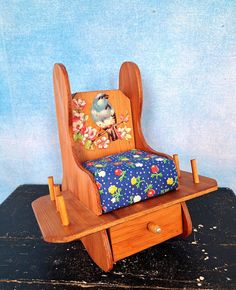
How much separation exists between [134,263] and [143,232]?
0.09 meters

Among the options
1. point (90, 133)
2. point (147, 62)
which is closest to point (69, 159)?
point (90, 133)

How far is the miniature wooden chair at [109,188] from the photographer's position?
1.97 feet

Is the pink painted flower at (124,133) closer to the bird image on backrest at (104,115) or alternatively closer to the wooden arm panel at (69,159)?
the bird image on backrest at (104,115)

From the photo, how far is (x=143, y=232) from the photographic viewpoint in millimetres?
666

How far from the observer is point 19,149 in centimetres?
121

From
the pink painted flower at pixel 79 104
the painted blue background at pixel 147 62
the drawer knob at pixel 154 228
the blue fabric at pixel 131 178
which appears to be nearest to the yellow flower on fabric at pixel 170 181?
the blue fabric at pixel 131 178

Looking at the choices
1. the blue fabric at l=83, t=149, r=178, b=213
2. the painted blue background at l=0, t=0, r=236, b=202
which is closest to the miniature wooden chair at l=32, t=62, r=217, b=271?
the blue fabric at l=83, t=149, r=178, b=213

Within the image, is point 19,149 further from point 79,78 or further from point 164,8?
point 164,8

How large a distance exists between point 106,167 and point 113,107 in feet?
0.87

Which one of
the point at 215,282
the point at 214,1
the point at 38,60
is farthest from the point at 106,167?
the point at 214,1

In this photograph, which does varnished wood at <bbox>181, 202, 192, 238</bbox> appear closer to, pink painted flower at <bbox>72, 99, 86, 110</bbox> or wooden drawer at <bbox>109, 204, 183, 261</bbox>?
wooden drawer at <bbox>109, 204, 183, 261</bbox>

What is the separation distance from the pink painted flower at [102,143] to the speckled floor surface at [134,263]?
1.01ft

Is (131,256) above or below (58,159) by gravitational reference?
below

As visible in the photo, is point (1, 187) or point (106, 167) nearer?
point (106, 167)
